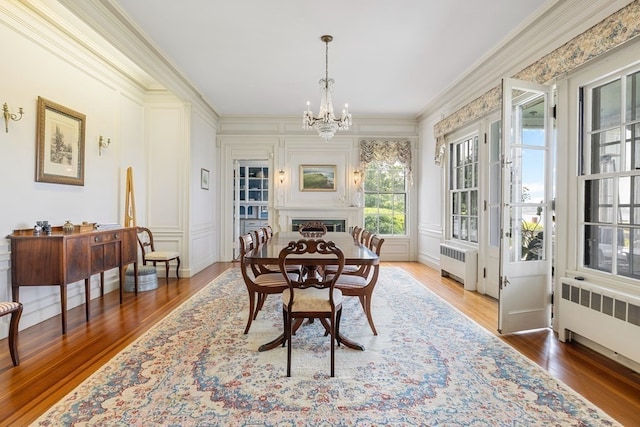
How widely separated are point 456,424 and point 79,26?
466 centimetres

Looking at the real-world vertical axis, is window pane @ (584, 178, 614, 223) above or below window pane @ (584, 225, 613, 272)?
above

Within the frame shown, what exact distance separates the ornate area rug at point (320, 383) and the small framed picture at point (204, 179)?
129 inches

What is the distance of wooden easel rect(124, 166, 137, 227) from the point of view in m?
4.67

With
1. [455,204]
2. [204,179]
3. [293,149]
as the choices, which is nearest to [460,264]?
[455,204]

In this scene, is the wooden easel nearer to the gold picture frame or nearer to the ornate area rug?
the gold picture frame

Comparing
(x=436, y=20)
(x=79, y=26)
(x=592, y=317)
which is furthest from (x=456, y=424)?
(x=79, y=26)

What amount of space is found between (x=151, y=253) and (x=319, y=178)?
345 centimetres

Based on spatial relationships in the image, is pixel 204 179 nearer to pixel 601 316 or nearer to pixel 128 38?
pixel 128 38

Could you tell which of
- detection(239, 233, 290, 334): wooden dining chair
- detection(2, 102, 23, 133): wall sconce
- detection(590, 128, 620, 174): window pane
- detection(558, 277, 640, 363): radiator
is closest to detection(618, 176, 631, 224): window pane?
detection(590, 128, 620, 174): window pane

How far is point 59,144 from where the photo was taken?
3.46 m

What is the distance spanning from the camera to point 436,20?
3.24 m

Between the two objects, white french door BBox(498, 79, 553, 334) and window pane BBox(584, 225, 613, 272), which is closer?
window pane BBox(584, 225, 613, 272)

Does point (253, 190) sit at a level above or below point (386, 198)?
above

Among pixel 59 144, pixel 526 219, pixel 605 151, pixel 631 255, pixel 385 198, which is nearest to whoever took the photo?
pixel 631 255
